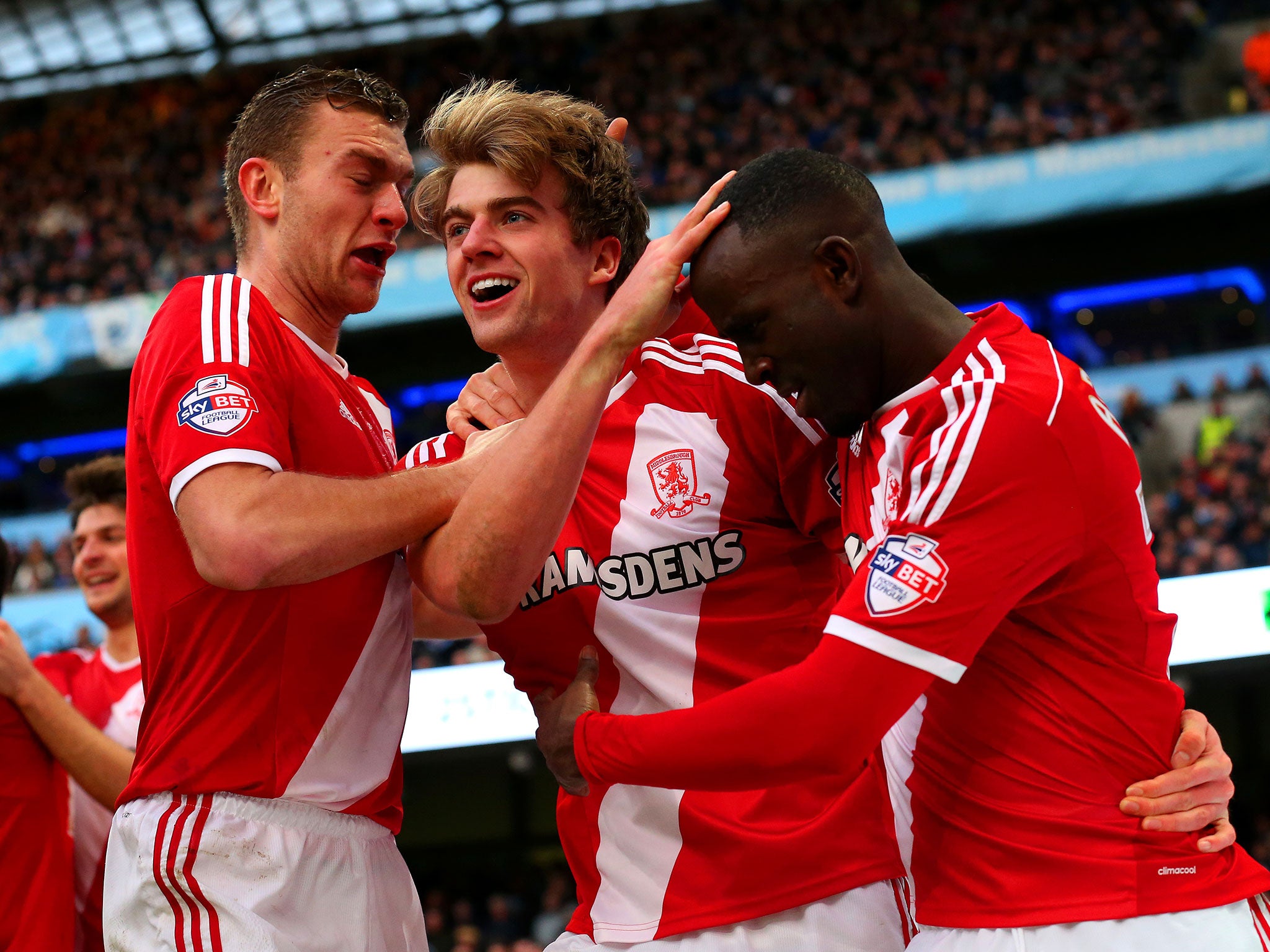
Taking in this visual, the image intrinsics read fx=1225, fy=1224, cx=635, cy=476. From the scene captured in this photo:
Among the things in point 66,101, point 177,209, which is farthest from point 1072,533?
point 66,101

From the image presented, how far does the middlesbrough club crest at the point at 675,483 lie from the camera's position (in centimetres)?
320

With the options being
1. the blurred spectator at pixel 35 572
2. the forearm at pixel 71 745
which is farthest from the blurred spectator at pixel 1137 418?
the blurred spectator at pixel 35 572

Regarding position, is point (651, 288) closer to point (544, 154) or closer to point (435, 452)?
point (544, 154)

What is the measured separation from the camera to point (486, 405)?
3586mm

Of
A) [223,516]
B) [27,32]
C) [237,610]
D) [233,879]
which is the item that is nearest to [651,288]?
[223,516]

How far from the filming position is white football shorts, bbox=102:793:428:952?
112 inches

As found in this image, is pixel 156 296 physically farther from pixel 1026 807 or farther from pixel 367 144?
pixel 1026 807

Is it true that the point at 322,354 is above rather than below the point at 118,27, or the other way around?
above

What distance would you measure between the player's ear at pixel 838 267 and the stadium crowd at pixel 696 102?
19.4 m

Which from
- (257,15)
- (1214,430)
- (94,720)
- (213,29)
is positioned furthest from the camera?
(213,29)

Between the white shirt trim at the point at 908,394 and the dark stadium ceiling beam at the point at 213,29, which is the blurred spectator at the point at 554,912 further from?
the dark stadium ceiling beam at the point at 213,29

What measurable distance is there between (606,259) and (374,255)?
2.20 ft

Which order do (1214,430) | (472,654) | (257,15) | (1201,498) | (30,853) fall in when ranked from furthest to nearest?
(257,15) → (1214,430) → (1201,498) → (472,654) → (30,853)

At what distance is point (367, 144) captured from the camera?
342 cm
